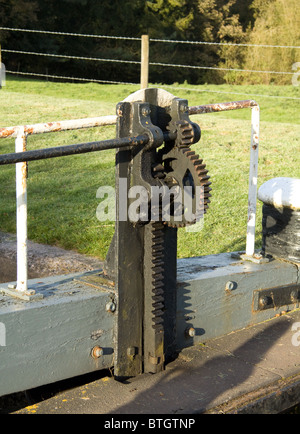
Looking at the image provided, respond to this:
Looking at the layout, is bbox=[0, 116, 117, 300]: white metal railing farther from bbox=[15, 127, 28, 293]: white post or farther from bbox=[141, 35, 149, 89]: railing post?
bbox=[141, 35, 149, 89]: railing post

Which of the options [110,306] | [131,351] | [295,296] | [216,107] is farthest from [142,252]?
[295,296]

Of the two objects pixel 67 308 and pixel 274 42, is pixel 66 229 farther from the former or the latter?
pixel 274 42

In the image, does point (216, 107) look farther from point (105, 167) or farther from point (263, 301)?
point (105, 167)

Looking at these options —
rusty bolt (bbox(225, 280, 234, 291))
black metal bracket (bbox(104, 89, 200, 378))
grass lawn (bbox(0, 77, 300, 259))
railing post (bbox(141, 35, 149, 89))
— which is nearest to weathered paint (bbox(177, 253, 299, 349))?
rusty bolt (bbox(225, 280, 234, 291))

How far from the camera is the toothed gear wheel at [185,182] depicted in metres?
2.97

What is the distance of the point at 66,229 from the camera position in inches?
248

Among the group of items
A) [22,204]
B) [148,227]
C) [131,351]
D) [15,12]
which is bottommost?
[131,351]

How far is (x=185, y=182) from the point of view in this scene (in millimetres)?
3027

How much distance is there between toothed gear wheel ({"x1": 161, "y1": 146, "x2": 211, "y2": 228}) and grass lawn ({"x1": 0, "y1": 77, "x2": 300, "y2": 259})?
2648 mm

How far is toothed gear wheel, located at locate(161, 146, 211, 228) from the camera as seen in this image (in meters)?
2.97

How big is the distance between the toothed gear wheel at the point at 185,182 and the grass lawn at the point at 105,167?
8.69 feet

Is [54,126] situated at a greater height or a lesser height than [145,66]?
lesser

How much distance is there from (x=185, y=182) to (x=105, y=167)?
238 inches

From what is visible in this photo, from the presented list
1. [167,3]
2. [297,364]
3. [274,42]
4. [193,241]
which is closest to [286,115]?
[193,241]
